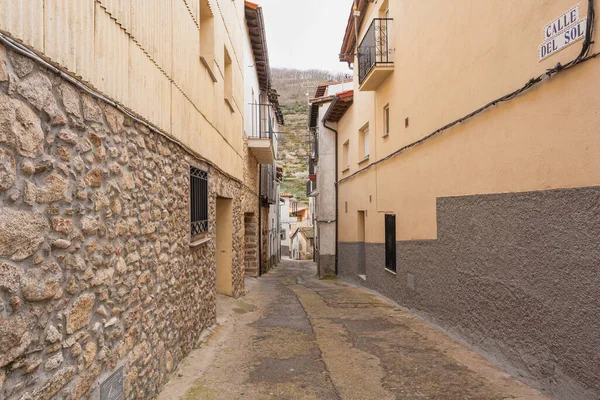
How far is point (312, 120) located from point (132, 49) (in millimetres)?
15226

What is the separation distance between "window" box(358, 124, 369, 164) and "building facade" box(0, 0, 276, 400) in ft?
21.8

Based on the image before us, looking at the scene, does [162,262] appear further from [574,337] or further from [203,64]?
[574,337]

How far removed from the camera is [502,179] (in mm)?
4477

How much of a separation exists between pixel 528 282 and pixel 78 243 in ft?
12.4

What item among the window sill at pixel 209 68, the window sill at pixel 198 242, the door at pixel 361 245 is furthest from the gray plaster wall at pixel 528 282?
the door at pixel 361 245

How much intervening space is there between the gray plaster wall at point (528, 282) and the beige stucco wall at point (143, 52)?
3472 millimetres

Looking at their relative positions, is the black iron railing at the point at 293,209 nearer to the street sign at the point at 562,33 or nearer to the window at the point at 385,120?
the window at the point at 385,120

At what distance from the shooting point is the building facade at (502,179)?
337 centimetres

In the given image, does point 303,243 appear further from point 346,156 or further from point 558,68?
point 558,68

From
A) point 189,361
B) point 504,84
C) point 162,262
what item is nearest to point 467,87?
point 504,84

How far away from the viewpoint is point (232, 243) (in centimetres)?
828

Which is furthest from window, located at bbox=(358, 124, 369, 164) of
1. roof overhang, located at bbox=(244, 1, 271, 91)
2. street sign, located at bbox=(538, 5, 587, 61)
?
street sign, located at bbox=(538, 5, 587, 61)

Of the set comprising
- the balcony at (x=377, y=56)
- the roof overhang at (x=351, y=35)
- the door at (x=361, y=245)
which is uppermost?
the roof overhang at (x=351, y=35)

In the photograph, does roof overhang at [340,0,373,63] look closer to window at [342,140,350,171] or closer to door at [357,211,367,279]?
window at [342,140,350,171]
